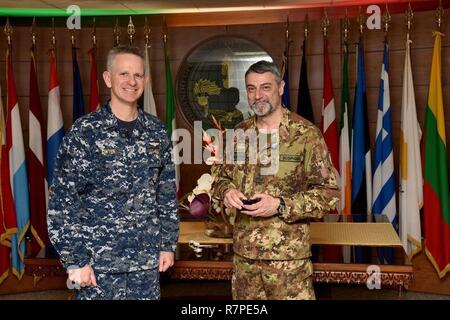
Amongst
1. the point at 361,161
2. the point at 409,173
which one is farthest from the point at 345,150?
the point at 409,173

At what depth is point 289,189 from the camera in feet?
6.88

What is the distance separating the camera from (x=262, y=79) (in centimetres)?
203

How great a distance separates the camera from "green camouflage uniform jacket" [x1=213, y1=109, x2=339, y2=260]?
2.05m

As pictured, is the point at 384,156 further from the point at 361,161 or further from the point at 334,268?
the point at 334,268

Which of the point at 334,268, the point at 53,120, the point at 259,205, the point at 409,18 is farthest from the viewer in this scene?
the point at 53,120

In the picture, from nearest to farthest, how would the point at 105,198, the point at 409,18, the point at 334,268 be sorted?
the point at 105,198 → the point at 334,268 → the point at 409,18

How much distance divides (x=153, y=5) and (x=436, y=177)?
2633 millimetres

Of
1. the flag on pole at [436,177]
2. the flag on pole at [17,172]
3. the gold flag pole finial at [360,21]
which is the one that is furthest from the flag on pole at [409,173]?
the flag on pole at [17,172]

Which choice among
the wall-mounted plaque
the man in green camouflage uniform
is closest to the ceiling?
the wall-mounted plaque

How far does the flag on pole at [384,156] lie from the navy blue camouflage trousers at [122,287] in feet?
8.16

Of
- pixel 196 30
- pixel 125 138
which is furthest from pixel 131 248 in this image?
pixel 196 30

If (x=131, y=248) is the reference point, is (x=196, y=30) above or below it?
above

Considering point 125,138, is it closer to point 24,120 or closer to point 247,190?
point 247,190

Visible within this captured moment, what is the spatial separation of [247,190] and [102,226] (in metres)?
0.59
